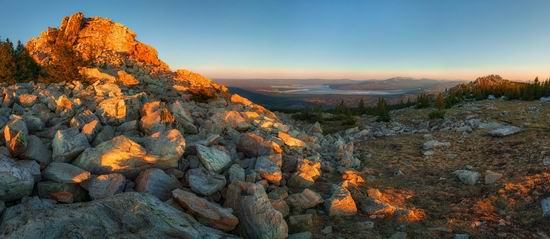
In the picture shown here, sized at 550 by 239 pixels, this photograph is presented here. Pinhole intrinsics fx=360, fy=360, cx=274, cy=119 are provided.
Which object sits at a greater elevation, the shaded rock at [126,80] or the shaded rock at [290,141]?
the shaded rock at [126,80]

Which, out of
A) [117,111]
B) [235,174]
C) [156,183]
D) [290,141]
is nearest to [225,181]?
[235,174]

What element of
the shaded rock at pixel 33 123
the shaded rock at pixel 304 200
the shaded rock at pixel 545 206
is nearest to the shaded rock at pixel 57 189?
the shaded rock at pixel 33 123

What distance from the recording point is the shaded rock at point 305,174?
11.0m

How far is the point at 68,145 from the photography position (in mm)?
8805

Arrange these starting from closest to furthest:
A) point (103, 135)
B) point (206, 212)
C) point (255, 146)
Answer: point (206, 212), point (103, 135), point (255, 146)

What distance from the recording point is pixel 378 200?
10.1 metres

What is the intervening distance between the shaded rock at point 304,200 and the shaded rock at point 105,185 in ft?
13.5

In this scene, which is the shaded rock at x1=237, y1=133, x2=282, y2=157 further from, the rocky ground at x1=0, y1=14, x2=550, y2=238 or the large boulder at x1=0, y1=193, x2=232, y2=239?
the large boulder at x1=0, y1=193, x2=232, y2=239

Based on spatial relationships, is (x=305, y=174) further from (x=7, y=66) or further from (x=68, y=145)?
(x=7, y=66)

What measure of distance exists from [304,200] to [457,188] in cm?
570

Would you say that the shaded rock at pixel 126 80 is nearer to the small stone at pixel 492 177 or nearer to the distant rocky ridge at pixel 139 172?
the distant rocky ridge at pixel 139 172

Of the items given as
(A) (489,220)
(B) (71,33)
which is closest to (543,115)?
(A) (489,220)

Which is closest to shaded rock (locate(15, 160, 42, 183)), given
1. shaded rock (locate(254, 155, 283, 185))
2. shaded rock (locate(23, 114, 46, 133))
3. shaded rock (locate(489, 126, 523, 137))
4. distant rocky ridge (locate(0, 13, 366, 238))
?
distant rocky ridge (locate(0, 13, 366, 238))

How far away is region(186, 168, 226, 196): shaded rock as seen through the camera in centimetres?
845
